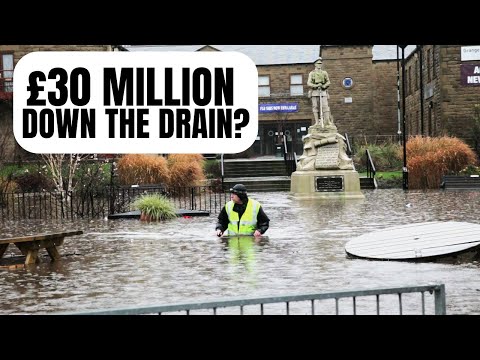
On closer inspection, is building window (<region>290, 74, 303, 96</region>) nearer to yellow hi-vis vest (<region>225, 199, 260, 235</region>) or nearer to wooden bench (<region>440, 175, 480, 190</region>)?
wooden bench (<region>440, 175, 480, 190</region>)

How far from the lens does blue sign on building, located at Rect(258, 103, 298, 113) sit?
175ft

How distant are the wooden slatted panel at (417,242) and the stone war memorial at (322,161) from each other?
48.8ft

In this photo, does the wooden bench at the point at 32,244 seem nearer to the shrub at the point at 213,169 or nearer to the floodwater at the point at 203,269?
the floodwater at the point at 203,269

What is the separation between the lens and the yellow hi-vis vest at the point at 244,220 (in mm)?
15758

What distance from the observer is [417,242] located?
46.2 feet

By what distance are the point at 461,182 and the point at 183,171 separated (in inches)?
399

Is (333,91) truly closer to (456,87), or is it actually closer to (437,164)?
(456,87)

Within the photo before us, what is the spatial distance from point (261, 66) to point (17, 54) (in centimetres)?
1673

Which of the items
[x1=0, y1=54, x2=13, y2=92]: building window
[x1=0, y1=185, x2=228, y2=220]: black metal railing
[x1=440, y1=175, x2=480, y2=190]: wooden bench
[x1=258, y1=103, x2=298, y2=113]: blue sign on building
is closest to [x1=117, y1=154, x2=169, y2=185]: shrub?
[x1=0, y1=185, x2=228, y2=220]: black metal railing

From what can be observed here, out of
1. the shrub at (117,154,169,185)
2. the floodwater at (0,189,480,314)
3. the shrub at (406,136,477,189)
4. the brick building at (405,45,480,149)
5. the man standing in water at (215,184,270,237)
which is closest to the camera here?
the floodwater at (0,189,480,314)

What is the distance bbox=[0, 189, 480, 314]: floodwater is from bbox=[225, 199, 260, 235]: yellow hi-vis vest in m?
0.32
